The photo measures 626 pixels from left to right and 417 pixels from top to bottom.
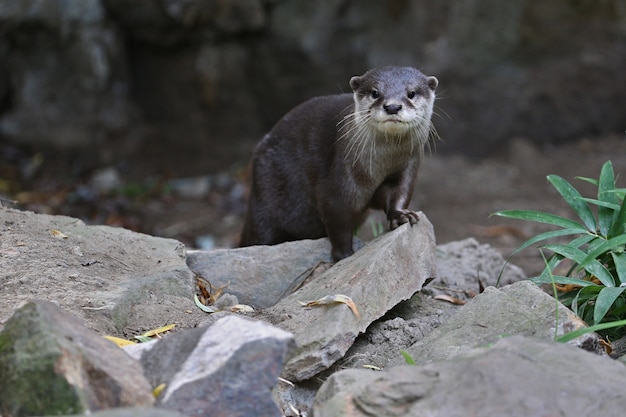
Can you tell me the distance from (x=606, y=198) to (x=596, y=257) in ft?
0.95

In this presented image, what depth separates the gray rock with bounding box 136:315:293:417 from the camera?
186 cm

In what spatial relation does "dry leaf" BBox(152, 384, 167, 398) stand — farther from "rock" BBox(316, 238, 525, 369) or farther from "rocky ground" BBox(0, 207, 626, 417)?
"rock" BBox(316, 238, 525, 369)

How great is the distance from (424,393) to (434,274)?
118cm

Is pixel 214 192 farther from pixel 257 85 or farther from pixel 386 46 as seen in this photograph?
pixel 386 46

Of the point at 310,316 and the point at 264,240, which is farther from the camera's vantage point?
the point at 264,240

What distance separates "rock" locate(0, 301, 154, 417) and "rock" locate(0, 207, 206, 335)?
1.71 ft

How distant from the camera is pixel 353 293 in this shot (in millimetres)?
2625

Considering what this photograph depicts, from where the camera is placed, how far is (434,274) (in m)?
3.01

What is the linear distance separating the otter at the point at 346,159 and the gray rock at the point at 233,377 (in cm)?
128

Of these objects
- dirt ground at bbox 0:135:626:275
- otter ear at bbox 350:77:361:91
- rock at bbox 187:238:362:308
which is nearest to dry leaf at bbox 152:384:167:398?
rock at bbox 187:238:362:308

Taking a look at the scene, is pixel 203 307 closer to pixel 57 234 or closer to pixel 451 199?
pixel 57 234

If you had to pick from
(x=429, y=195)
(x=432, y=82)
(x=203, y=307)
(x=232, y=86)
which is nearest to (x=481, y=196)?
(x=429, y=195)

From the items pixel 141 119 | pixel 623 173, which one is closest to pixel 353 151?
pixel 623 173

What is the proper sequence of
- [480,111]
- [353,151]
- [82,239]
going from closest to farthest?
1. [82,239]
2. [353,151]
3. [480,111]
